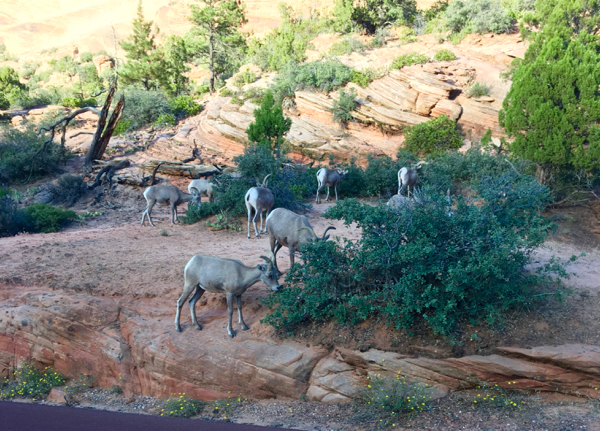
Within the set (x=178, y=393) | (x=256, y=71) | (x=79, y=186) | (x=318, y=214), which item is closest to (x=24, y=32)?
(x=256, y=71)

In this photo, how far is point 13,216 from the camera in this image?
44.7ft

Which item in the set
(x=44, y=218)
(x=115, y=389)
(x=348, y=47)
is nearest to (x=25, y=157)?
(x=44, y=218)

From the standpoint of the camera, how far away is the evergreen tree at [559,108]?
1320cm

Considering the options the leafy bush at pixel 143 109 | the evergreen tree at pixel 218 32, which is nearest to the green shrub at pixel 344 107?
the leafy bush at pixel 143 109

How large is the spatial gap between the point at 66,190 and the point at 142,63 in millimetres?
19340

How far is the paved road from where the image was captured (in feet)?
15.2

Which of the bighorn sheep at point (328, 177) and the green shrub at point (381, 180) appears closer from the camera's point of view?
the bighorn sheep at point (328, 177)

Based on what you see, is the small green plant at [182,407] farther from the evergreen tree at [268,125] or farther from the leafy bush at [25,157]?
the leafy bush at [25,157]

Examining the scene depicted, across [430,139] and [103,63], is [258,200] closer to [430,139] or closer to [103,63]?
[430,139]

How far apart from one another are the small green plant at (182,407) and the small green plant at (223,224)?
6.46 meters

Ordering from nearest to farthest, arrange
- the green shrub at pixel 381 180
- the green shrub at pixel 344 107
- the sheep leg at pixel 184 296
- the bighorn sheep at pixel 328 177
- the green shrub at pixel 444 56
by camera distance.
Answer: the sheep leg at pixel 184 296 < the bighorn sheep at pixel 328 177 < the green shrub at pixel 381 180 < the green shrub at pixel 344 107 < the green shrub at pixel 444 56

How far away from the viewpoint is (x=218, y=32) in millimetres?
36688

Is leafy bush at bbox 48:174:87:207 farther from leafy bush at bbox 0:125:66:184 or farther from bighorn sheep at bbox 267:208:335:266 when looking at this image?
bighorn sheep at bbox 267:208:335:266

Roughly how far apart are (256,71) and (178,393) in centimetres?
2847
